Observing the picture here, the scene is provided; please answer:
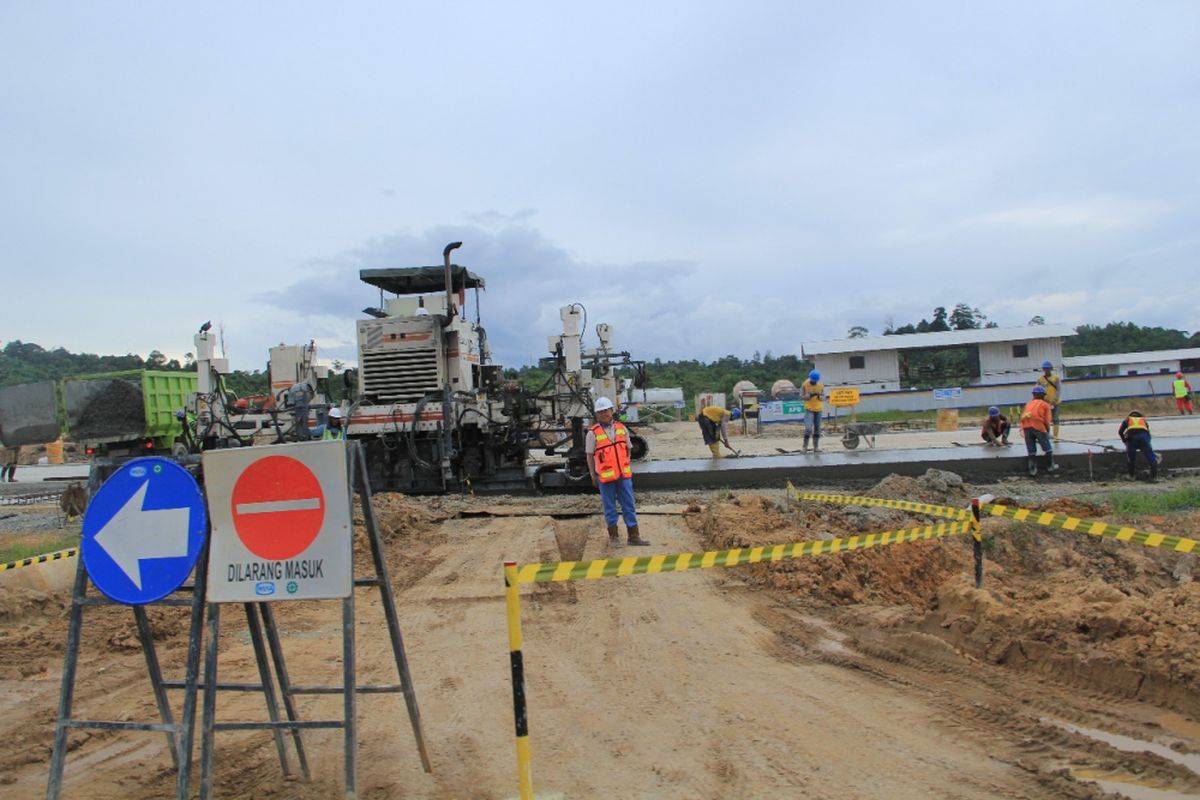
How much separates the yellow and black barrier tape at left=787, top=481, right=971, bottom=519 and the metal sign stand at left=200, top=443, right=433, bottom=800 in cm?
522

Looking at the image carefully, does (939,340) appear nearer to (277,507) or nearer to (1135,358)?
(1135,358)

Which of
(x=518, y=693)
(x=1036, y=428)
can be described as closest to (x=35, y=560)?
(x=518, y=693)

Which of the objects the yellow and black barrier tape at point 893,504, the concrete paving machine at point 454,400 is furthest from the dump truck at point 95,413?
the yellow and black barrier tape at point 893,504

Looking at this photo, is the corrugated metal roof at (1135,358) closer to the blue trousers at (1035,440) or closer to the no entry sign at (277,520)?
the blue trousers at (1035,440)

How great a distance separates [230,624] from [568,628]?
301 cm

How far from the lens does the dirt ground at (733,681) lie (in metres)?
4.00

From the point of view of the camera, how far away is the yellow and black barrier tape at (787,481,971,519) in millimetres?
8453

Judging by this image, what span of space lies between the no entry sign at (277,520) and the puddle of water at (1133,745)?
374 centimetres

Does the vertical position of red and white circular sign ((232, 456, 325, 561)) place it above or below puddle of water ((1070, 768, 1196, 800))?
above

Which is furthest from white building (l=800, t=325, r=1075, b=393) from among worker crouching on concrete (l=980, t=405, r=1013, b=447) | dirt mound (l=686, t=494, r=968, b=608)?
dirt mound (l=686, t=494, r=968, b=608)

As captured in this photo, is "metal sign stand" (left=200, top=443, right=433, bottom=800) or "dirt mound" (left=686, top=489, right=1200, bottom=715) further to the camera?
"dirt mound" (left=686, top=489, right=1200, bottom=715)

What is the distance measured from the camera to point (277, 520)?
11.9 feet

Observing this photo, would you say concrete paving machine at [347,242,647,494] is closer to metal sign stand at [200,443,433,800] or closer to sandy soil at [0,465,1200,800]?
sandy soil at [0,465,1200,800]

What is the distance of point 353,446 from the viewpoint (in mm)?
3695
